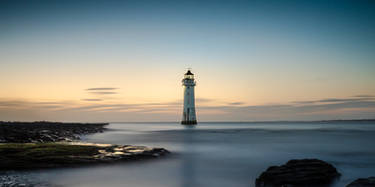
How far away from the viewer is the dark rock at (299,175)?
8.41m

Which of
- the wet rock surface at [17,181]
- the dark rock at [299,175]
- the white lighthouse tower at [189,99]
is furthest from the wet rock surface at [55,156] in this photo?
the white lighthouse tower at [189,99]

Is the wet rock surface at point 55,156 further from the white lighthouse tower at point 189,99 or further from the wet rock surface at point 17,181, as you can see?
the white lighthouse tower at point 189,99

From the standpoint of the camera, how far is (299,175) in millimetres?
8609

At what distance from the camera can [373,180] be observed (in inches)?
285

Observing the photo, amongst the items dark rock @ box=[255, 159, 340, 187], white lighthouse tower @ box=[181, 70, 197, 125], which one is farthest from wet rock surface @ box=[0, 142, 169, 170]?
white lighthouse tower @ box=[181, 70, 197, 125]

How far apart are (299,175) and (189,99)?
4377 centimetres

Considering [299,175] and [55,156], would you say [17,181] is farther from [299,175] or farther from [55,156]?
[299,175]

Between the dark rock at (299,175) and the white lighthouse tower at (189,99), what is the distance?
42758 mm

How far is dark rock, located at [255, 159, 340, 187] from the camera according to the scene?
8409 mm

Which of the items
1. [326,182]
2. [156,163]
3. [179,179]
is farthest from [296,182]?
[156,163]

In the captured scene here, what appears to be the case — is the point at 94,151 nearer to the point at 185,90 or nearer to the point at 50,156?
the point at 50,156

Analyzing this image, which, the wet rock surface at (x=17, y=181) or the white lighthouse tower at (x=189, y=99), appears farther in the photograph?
the white lighthouse tower at (x=189, y=99)

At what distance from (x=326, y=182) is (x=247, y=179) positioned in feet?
9.13

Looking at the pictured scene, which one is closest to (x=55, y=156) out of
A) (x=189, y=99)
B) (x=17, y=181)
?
(x=17, y=181)
